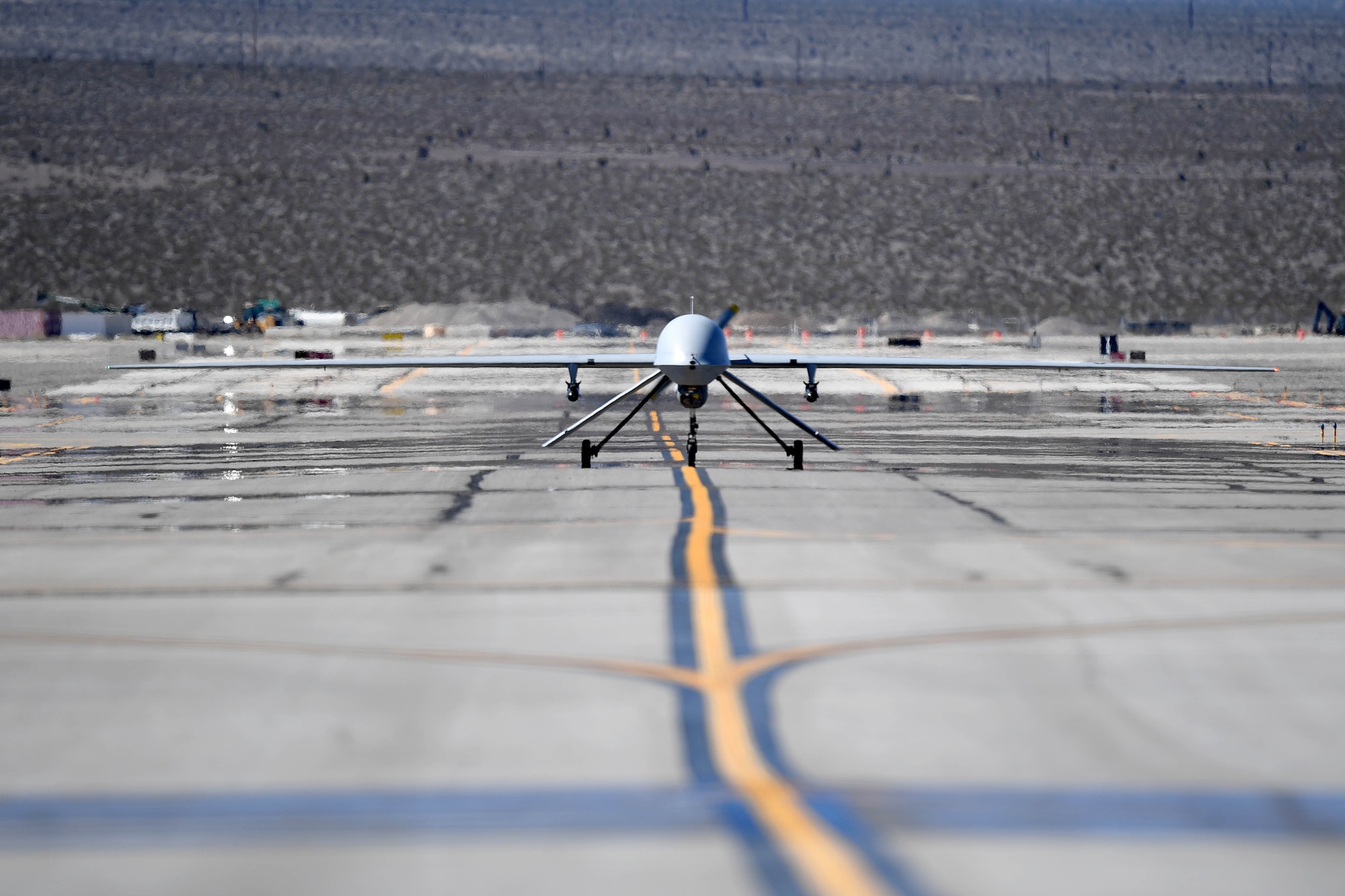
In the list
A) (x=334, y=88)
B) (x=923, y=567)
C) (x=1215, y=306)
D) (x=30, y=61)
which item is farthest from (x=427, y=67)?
(x=923, y=567)

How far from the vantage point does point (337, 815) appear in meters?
7.63

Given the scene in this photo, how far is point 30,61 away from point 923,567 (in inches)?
6551

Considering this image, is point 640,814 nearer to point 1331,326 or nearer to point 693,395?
point 693,395

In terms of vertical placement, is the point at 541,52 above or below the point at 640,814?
above

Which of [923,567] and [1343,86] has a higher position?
[1343,86]

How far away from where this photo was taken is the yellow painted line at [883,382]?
172 feet

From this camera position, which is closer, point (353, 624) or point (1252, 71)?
→ point (353, 624)

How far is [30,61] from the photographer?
528ft

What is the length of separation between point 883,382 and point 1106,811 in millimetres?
47976

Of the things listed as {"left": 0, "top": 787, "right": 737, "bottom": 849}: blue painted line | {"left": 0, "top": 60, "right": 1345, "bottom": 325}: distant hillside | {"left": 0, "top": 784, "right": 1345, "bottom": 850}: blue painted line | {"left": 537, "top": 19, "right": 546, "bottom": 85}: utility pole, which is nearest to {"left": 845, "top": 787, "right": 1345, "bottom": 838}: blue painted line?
{"left": 0, "top": 784, "right": 1345, "bottom": 850}: blue painted line

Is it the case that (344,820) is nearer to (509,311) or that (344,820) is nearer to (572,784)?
(572,784)

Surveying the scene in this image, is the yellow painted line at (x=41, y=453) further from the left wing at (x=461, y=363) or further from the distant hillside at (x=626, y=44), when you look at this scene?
the distant hillside at (x=626, y=44)

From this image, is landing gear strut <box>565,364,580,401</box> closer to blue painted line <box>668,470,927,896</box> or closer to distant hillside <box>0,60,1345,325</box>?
blue painted line <box>668,470,927,896</box>

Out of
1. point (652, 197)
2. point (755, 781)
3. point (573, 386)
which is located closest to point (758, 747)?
point (755, 781)
